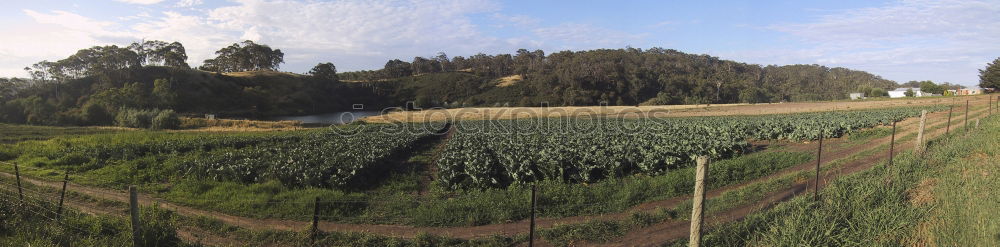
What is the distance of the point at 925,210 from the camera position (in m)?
6.07

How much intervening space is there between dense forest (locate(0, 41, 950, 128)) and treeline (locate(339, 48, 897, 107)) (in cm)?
38

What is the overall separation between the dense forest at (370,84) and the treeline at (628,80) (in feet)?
1.24

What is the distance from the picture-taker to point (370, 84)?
127875mm

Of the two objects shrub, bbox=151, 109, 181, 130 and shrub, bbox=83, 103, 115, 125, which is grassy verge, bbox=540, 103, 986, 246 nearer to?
shrub, bbox=151, 109, 181, 130

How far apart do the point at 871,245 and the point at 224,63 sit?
153 metres

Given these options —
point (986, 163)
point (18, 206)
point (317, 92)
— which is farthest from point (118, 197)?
point (317, 92)

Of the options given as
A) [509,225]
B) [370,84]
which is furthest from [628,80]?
[509,225]

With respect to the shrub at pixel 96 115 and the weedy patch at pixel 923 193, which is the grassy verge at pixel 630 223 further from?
the shrub at pixel 96 115

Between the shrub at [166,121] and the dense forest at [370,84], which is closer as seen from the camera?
the shrub at [166,121]

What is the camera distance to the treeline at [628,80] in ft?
351

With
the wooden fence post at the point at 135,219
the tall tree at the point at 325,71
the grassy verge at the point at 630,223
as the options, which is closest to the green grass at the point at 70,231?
the wooden fence post at the point at 135,219

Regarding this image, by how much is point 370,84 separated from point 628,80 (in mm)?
70619

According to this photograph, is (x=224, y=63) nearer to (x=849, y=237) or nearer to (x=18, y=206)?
(x=18, y=206)

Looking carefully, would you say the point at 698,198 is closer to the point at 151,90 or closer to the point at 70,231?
Answer: the point at 70,231
